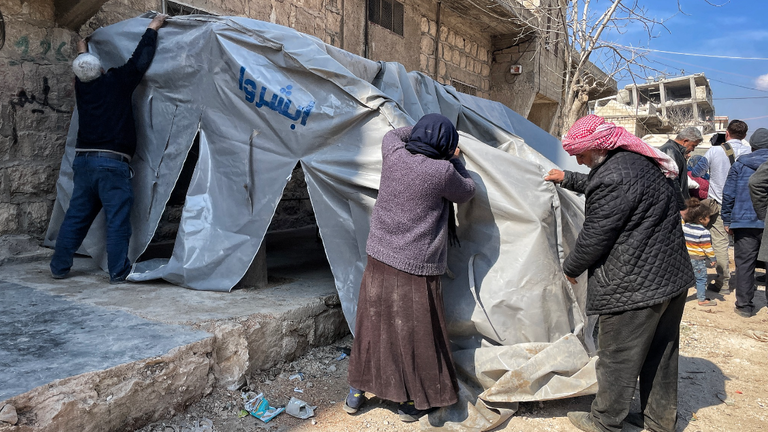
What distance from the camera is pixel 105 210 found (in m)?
3.43

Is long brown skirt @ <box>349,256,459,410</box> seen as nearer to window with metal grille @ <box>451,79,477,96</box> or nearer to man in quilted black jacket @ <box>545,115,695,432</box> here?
man in quilted black jacket @ <box>545,115,695,432</box>

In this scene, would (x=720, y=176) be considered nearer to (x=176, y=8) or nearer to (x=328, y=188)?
(x=328, y=188)

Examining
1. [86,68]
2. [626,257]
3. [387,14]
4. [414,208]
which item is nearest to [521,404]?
[626,257]

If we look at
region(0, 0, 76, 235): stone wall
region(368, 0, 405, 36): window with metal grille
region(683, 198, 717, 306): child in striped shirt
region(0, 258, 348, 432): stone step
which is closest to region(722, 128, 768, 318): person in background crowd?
region(683, 198, 717, 306): child in striped shirt

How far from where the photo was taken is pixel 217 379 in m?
2.61

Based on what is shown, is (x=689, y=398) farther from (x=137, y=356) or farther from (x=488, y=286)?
(x=137, y=356)

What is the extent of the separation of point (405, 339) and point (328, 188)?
116cm

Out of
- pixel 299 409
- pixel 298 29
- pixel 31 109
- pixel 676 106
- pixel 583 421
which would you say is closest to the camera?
pixel 583 421

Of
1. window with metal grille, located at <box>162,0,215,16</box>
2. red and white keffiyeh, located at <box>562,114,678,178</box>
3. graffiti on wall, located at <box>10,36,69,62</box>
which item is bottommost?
red and white keffiyeh, located at <box>562,114,678,178</box>

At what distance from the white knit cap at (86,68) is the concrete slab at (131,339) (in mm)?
1424

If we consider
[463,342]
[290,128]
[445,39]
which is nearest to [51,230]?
[290,128]

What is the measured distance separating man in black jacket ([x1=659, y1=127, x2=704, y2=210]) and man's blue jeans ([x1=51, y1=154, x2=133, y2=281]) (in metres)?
4.70

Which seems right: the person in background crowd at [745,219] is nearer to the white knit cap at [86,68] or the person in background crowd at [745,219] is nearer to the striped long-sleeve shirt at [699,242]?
the striped long-sleeve shirt at [699,242]

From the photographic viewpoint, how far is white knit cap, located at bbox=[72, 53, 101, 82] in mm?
3384
